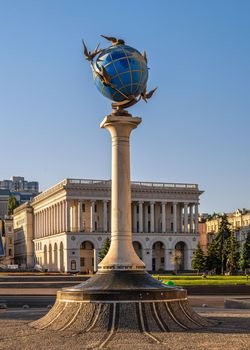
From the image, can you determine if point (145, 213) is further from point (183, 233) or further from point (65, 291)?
point (65, 291)

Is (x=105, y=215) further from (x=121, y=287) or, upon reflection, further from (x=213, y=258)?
(x=121, y=287)

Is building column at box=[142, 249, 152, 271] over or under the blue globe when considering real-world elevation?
under

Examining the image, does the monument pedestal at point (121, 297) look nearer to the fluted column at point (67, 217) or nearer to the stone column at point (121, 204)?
the stone column at point (121, 204)

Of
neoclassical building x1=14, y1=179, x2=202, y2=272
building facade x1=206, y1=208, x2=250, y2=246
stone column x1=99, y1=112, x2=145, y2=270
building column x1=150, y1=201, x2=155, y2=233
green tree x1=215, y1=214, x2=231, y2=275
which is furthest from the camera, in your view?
building facade x1=206, y1=208, x2=250, y2=246

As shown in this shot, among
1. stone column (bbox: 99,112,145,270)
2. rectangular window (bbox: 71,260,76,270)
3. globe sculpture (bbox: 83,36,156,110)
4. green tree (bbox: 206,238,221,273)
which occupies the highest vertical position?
globe sculpture (bbox: 83,36,156,110)

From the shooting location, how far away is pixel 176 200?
372ft

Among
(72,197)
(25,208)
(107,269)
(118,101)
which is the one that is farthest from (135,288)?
(25,208)

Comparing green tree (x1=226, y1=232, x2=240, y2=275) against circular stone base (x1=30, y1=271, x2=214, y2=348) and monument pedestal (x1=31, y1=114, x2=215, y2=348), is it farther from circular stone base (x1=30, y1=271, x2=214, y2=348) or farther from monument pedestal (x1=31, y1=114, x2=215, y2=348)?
circular stone base (x1=30, y1=271, x2=214, y2=348)

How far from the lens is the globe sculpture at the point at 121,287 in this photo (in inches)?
771

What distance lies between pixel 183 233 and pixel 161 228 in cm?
363

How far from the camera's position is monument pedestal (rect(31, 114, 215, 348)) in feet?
64.7

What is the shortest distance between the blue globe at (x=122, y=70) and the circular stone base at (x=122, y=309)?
5698mm

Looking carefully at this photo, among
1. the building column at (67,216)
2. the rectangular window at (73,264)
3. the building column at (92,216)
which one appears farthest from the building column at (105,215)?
the rectangular window at (73,264)

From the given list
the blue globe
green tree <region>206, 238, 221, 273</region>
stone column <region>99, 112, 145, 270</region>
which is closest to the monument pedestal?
stone column <region>99, 112, 145, 270</region>
